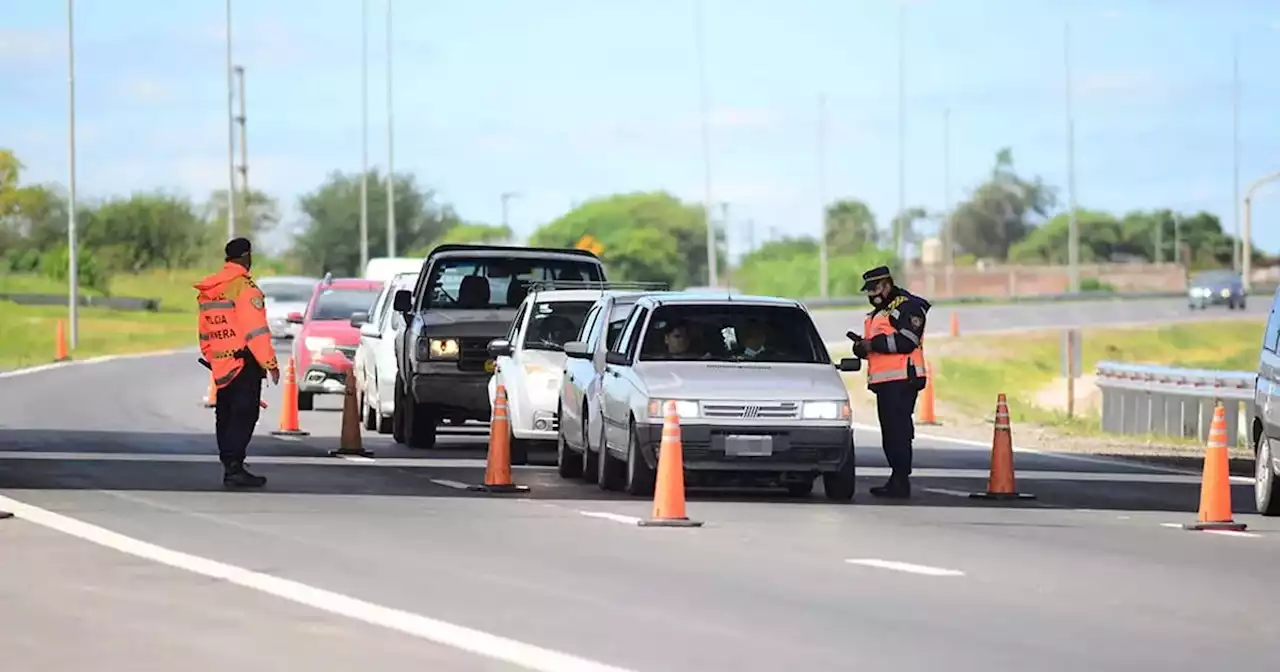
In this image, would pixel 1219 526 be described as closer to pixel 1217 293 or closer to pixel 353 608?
pixel 353 608

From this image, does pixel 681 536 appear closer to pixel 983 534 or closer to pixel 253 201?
pixel 983 534

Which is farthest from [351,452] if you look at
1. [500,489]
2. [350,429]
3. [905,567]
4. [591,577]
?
[591,577]

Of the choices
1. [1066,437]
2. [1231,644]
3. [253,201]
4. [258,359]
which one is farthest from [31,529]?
[253,201]

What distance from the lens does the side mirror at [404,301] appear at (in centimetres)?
2850

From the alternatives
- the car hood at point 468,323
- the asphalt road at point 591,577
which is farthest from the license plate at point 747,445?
the car hood at point 468,323

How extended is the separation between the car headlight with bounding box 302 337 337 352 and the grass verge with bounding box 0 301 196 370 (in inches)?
795

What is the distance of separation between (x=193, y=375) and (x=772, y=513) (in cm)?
3043

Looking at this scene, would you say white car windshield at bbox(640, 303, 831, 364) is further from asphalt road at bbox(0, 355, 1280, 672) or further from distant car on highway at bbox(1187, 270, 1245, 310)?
distant car on highway at bbox(1187, 270, 1245, 310)

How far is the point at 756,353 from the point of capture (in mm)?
21797

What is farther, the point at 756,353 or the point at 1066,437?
the point at 1066,437

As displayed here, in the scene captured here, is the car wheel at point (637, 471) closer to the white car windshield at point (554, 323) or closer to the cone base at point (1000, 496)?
the cone base at point (1000, 496)

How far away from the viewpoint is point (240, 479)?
21594 mm

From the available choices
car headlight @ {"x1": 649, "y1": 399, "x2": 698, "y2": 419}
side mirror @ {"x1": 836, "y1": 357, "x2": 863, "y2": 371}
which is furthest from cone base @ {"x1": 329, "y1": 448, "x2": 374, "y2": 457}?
car headlight @ {"x1": 649, "y1": 399, "x2": 698, "y2": 419}

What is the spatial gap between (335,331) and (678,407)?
15.5m
